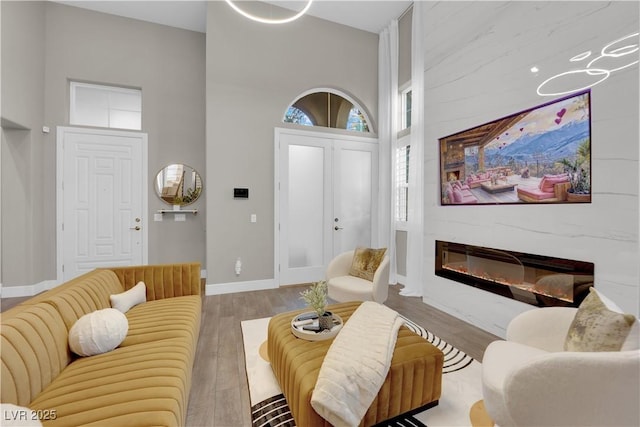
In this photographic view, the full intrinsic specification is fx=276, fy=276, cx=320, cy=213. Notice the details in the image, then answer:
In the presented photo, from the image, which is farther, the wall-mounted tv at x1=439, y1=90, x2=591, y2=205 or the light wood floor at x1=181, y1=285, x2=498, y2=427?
the wall-mounted tv at x1=439, y1=90, x2=591, y2=205

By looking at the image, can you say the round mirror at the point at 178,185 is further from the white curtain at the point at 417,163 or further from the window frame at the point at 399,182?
the white curtain at the point at 417,163

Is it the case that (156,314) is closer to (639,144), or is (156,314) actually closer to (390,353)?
(390,353)

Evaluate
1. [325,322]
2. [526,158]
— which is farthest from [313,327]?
[526,158]

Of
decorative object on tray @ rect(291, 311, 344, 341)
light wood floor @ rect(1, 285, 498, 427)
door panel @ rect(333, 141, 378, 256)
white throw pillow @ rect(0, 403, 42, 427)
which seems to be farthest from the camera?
door panel @ rect(333, 141, 378, 256)

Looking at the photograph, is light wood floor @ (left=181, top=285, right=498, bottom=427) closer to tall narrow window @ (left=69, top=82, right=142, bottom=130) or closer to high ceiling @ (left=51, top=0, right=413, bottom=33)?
tall narrow window @ (left=69, top=82, right=142, bottom=130)

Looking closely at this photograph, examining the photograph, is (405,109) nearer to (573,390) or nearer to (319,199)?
(319,199)

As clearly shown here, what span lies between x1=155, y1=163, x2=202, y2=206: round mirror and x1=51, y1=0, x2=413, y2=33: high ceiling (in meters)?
2.45

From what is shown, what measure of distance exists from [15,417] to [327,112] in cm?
487

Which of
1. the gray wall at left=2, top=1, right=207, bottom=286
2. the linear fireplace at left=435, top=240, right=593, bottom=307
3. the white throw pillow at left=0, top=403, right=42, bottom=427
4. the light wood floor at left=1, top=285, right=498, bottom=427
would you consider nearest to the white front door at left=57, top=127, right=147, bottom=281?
the gray wall at left=2, top=1, right=207, bottom=286

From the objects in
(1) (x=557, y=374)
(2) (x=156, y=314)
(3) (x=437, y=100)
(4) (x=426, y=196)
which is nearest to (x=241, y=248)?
(2) (x=156, y=314)

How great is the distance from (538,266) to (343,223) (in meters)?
2.92

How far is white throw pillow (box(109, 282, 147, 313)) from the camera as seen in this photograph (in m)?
2.31

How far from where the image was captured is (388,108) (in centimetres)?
490

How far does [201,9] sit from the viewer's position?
4.45m
